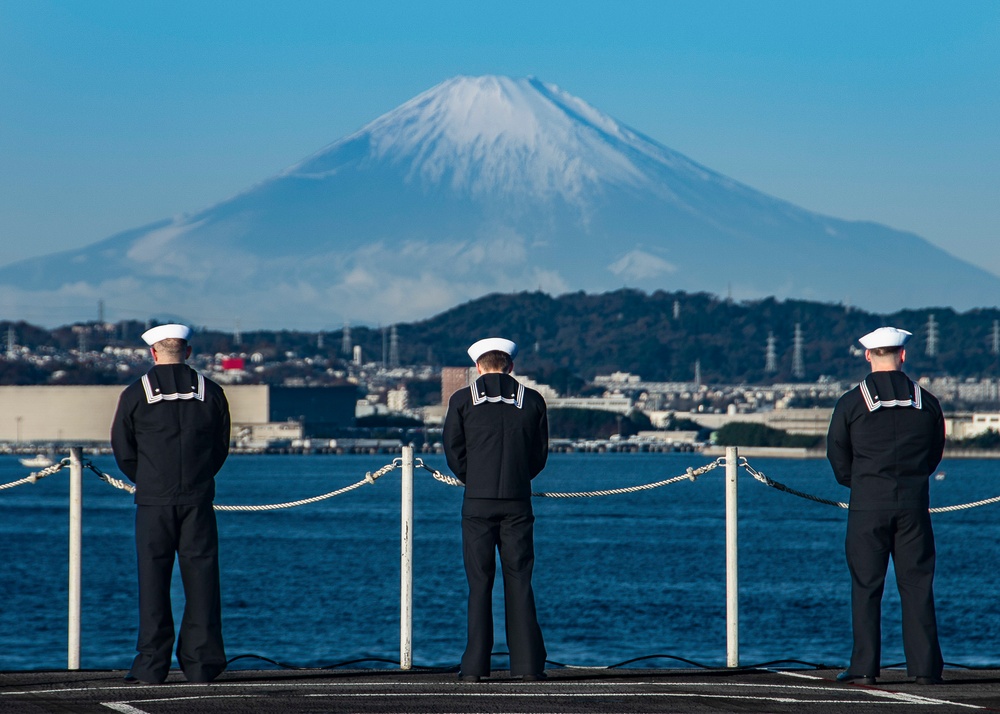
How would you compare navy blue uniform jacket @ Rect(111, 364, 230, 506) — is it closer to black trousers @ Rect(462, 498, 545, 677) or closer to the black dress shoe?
black trousers @ Rect(462, 498, 545, 677)

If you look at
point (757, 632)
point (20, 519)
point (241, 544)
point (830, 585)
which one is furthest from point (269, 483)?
point (757, 632)

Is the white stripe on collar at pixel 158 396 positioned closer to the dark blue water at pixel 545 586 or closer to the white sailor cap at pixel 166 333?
the white sailor cap at pixel 166 333

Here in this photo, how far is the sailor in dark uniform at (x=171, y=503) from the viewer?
30.3ft

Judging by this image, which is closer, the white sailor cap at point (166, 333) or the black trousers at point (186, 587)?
the black trousers at point (186, 587)

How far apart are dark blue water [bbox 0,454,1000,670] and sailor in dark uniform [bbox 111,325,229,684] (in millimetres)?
12372

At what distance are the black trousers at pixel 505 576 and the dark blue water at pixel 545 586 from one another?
12.0m

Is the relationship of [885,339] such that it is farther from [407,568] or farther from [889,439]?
[407,568]

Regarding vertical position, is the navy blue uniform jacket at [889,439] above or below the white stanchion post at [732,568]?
above

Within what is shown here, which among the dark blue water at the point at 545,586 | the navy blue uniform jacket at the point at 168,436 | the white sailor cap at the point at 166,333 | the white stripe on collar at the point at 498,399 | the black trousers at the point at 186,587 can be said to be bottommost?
the dark blue water at the point at 545,586

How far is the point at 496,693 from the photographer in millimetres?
8938

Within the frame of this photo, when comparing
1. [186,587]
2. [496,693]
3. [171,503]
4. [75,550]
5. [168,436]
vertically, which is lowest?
[496,693]

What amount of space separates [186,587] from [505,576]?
194 centimetres

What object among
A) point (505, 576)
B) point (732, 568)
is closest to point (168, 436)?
point (505, 576)

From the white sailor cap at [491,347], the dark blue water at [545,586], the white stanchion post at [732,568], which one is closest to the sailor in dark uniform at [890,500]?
the white stanchion post at [732,568]
